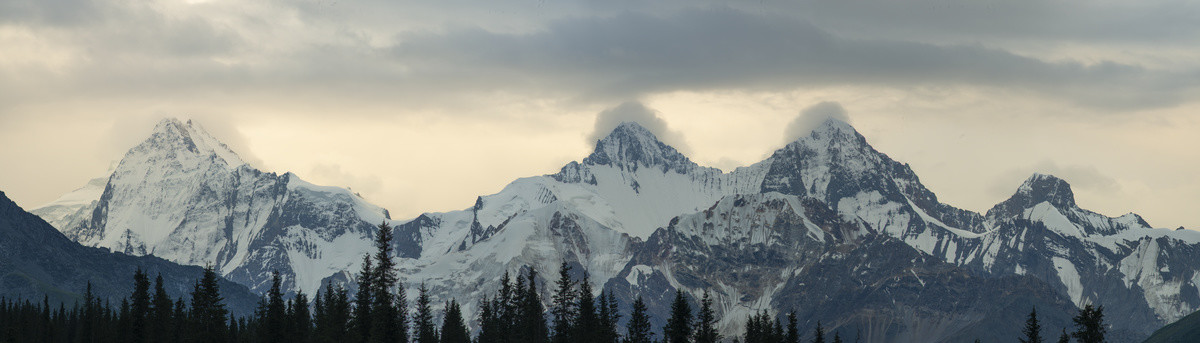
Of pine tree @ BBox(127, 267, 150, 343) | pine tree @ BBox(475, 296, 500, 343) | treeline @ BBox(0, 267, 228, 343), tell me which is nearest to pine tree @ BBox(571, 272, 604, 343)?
pine tree @ BBox(475, 296, 500, 343)

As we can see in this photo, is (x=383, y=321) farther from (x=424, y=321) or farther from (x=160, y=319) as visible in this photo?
(x=424, y=321)

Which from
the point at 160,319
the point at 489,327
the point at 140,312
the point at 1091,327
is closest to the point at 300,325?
the point at 160,319

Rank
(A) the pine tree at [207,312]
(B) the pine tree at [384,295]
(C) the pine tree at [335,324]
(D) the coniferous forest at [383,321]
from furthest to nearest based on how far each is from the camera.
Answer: (C) the pine tree at [335,324] → (A) the pine tree at [207,312] → (D) the coniferous forest at [383,321] → (B) the pine tree at [384,295]

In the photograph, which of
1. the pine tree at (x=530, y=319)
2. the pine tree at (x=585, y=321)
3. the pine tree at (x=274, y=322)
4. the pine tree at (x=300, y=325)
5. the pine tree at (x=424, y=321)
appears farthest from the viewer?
the pine tree at (x=424, y=321)

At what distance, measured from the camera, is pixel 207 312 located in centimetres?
14225

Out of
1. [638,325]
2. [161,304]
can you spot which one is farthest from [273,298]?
[638,325]

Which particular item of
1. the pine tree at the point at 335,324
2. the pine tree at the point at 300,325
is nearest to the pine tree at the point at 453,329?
the pine tree at the point at 300,325

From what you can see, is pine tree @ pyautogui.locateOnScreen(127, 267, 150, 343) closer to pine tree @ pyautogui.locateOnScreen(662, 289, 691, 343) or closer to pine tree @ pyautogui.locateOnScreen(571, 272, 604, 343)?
pine tree @ pyautogui.locateOnScreen(571, 272, 604, 343)

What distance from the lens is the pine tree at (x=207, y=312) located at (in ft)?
463

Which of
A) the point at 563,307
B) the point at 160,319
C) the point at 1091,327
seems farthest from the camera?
the point at 160,319

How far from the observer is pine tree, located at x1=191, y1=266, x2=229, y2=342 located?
141000mm

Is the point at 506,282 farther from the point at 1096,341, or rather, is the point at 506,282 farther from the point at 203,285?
the point at 1096,341

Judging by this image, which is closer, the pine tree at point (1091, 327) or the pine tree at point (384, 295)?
the pine tree at point (1091, 327)

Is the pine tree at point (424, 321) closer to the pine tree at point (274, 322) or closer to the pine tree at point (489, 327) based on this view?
the pine tree at point (489, 327)
